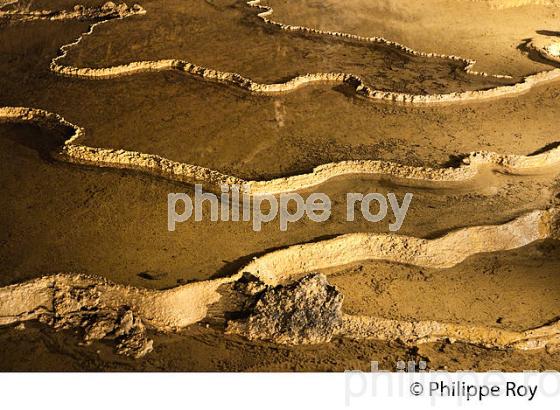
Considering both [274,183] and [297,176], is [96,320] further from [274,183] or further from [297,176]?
[297,176]

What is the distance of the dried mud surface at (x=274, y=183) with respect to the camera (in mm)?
3232

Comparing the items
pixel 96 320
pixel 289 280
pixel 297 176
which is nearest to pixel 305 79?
pixel 297 176

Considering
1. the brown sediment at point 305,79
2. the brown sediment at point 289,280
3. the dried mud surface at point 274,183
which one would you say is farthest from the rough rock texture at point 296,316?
the brown sediment at point 305,79

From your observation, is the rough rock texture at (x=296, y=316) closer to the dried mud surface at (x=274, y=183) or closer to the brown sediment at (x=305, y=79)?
the dried mud surface at (x=274, y=183)

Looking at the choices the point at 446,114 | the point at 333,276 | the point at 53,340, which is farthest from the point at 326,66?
the point at 53,340

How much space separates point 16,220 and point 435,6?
693cm

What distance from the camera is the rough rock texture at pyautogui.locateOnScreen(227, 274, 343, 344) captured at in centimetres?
320

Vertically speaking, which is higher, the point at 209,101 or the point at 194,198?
the point at 209,101

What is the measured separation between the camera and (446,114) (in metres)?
5.77

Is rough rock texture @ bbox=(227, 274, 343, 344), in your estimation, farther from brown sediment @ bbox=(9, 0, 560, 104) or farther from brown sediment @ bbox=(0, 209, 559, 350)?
brown sediment @ bbox=(9, 0, 560, 104)

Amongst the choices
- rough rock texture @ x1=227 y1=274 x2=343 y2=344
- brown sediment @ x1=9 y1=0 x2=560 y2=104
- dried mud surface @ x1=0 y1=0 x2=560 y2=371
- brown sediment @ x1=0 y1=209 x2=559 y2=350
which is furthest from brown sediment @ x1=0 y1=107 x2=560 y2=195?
rough rock texture @ x1=227 y1=274 x2=343 y2=344

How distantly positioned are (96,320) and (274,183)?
A: 1.86 metres

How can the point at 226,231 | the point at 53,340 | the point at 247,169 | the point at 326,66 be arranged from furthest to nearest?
the point at 326,66
the point at 247,169
the point at 226,231
the point at 53,340

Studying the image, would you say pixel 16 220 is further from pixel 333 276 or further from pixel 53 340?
pixel 333 276
